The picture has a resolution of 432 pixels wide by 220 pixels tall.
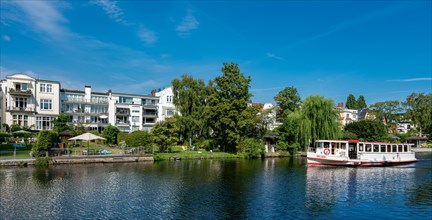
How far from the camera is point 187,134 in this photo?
67.2m

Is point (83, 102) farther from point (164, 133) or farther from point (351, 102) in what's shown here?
point (351, 102)

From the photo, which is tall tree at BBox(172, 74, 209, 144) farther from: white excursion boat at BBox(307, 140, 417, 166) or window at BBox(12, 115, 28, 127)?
window at BBox(12, 115, 28, 127)

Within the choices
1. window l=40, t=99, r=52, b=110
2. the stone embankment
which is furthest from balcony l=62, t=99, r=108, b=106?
the stone embankment

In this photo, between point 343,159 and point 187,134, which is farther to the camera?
point 187,134

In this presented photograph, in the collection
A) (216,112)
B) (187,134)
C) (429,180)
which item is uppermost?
(216,112)

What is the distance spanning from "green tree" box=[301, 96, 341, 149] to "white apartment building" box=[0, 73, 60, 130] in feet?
178

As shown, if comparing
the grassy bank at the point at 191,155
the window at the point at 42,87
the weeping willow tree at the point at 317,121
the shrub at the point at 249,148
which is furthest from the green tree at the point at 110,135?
the weeping willow tree at the point at 317,121

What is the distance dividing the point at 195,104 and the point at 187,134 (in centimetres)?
659

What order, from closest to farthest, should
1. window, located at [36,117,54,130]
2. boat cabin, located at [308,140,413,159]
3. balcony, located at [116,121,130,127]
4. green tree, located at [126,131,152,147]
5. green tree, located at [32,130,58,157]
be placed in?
green tree, located at [32,130,58,157]
boat cabin, located at [308,140,413,159]
green tree, located at [126,131,152,147]
window, located at [36,117,54,130]
balcony, located at [116,121,130,127]

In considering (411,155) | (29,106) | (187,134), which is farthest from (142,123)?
(411,155)

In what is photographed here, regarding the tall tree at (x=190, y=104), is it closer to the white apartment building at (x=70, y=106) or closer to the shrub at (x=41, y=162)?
the white apartment building at (x=70, y=106)

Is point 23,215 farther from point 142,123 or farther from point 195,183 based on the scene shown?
point 142,123

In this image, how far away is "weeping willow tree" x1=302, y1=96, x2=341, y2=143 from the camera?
60.1m

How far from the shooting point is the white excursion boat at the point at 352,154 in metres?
48.1
